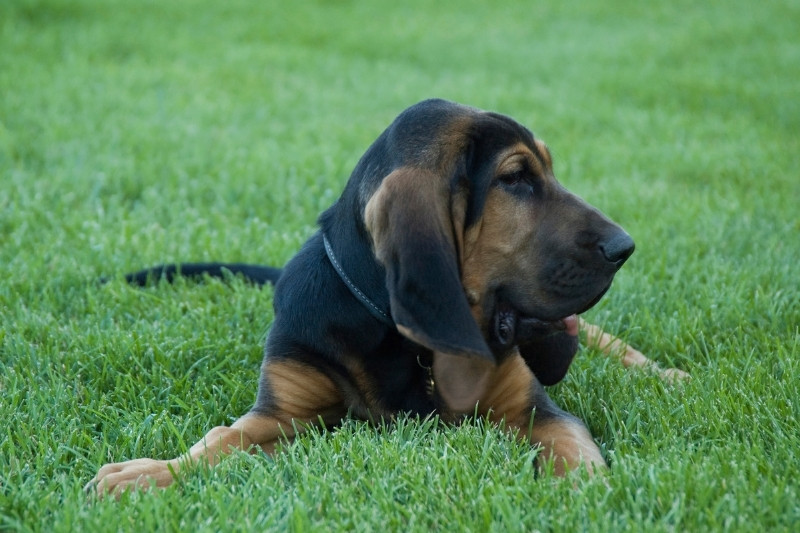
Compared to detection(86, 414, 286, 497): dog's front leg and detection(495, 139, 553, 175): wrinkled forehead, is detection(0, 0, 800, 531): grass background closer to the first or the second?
detection(86, 414, 286, 497): dog's front leg

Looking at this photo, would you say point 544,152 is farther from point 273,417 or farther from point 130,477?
point 130,477

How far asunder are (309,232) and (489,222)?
9.59 feet

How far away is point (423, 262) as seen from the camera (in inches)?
119

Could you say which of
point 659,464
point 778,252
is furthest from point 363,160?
point 778,252

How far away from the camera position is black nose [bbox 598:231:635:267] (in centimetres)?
336

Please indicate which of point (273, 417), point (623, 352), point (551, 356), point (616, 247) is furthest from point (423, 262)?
point (623, 352)

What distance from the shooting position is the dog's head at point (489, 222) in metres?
3.25

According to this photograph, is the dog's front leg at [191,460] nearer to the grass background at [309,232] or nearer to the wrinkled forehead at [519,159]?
the grass background at [309,232]

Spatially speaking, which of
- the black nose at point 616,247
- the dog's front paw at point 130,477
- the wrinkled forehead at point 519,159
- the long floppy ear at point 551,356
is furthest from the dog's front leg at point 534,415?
the dog's front paw at point 130,477

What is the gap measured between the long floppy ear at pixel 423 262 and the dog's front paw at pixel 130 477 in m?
0.91

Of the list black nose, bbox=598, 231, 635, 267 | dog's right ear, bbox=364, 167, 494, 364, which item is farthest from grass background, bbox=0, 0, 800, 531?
black nose, bbox=598, 231, 635, 267

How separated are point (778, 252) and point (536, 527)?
11.8 ft

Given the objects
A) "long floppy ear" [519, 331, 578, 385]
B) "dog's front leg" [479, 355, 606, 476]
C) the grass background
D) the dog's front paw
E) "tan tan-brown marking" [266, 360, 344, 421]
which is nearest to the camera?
the grass background

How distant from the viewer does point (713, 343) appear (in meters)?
4.39
